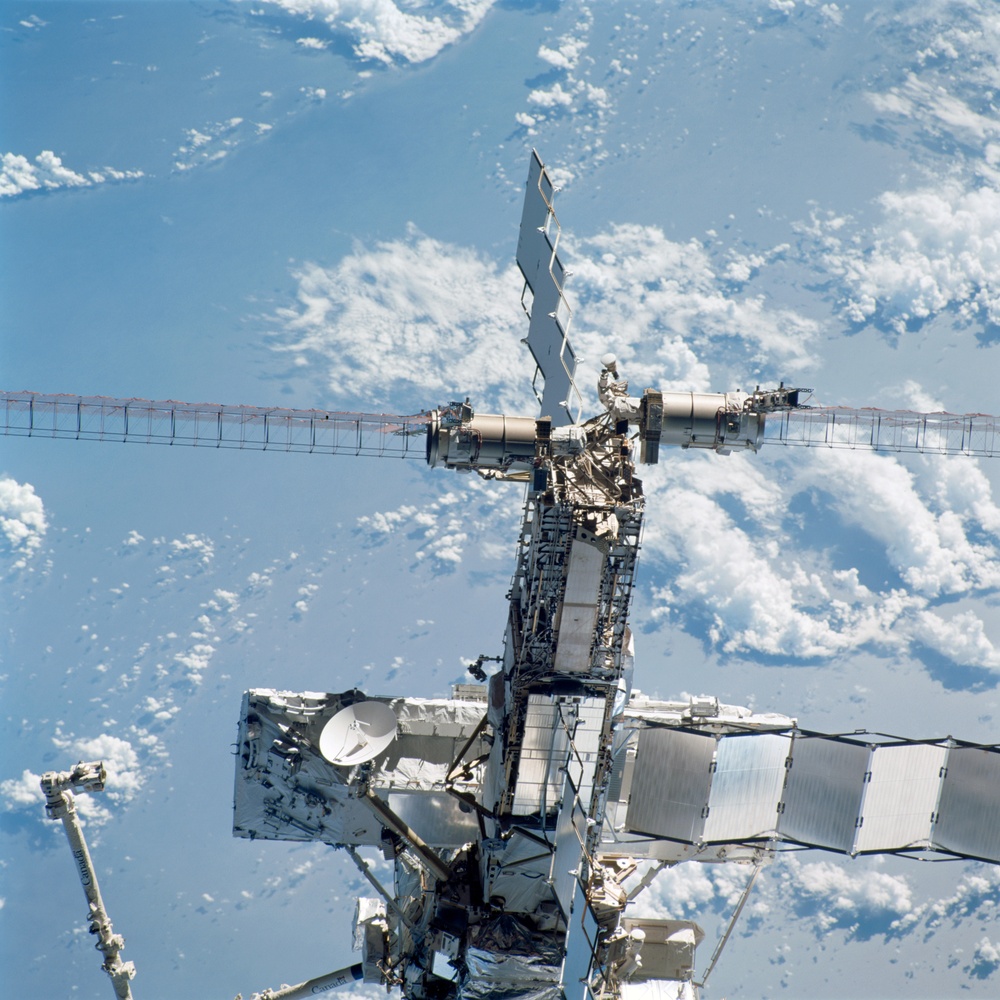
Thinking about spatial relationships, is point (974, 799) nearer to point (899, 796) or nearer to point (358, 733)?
point (899, 796)

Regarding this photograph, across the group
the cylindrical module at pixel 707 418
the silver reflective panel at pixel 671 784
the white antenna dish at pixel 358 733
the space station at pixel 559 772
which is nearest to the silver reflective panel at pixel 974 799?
the space station at pixel 559 772

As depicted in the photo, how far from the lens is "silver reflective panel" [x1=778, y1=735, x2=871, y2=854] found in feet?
112

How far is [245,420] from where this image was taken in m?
56.7

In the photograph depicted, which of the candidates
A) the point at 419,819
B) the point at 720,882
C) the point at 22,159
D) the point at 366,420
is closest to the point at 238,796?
the point at 419,819

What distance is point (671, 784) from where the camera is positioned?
111ft

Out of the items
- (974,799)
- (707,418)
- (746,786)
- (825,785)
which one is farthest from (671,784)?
(707,418)

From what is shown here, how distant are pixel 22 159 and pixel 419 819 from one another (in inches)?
5010

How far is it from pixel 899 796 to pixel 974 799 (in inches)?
74.2

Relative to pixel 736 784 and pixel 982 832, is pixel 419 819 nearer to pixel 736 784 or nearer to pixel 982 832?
pixel 736 784

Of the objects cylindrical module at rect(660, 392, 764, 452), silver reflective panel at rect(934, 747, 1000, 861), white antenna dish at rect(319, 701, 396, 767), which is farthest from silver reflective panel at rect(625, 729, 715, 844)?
cylindrical module at rect(660, 392, 764, 452)

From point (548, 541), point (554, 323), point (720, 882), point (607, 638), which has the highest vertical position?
point (554, 323)

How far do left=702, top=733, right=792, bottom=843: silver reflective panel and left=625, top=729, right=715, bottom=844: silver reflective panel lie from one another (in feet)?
0.92

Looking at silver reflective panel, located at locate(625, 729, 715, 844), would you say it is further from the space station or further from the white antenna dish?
the white antenna dish

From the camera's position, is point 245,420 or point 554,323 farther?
point 245,420
